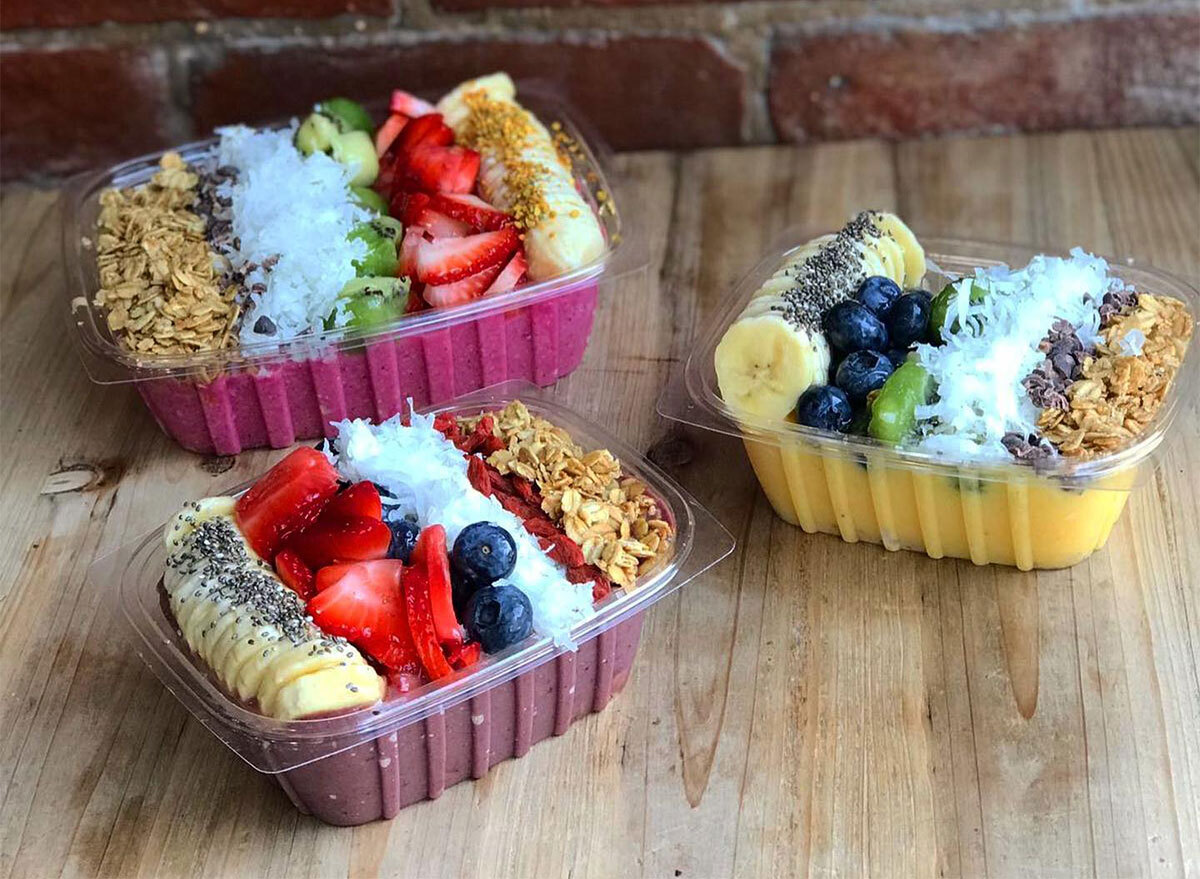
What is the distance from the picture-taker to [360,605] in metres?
1.37

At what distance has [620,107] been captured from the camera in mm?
2523

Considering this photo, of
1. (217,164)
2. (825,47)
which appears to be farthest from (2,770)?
(825,47)

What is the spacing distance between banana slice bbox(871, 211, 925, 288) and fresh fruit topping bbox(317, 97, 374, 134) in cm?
77

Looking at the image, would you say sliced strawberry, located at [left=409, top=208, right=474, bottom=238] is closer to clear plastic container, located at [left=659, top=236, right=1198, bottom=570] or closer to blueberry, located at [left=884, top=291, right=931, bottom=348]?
clear plastic container, located at [left=659, top=236, right=1198, bottom=570]

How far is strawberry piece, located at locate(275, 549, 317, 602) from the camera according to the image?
4.66 ft

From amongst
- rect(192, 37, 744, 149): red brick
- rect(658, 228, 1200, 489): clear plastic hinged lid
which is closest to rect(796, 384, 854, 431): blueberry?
rect(658, 228, 1200, 489): clear plastic hinged lid

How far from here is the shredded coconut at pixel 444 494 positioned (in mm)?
1409

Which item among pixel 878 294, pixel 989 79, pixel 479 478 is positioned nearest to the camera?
pixel 479 478

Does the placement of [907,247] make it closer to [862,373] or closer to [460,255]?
[862,373]

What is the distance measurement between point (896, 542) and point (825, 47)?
107 cm

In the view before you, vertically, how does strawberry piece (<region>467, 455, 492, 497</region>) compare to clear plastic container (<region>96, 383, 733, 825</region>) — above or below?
above

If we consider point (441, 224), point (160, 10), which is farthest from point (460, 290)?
point (160, 10)

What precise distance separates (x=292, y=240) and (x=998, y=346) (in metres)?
0.87

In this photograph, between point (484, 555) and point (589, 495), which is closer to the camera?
point (484, 555)
